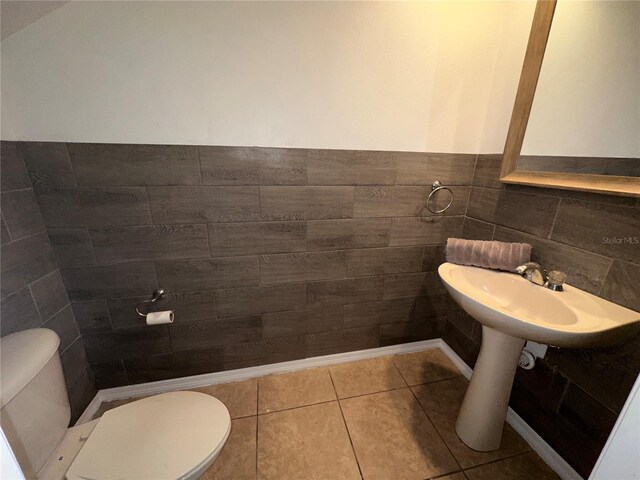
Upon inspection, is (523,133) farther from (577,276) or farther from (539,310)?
(539,310)

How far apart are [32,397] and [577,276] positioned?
1.98 metres

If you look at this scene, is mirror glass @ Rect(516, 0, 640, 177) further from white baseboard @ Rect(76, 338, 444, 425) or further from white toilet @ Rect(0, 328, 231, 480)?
white toilet @ Rect(0, 328, 231, 480)

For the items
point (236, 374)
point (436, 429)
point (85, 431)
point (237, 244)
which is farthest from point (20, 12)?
point (436, 429)

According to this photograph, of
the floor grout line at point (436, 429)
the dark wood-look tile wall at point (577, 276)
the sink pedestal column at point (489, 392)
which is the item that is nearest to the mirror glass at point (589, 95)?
the dark wood-look tile wall at point (577, 276)

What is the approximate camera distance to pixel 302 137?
3.99 ft

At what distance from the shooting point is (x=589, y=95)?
3.19ft

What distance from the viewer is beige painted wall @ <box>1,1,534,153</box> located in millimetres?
966

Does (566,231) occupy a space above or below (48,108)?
below

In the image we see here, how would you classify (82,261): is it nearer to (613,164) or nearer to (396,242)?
(396,242)

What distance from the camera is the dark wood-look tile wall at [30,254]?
3.13ft

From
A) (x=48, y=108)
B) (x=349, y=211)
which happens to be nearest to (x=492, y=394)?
(x=349, y=211)

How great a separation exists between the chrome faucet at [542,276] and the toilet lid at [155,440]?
1.37 m

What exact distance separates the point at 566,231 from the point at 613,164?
0.92 feet

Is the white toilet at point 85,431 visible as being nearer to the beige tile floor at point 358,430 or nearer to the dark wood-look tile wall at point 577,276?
the beige tile floor at point 358,430
